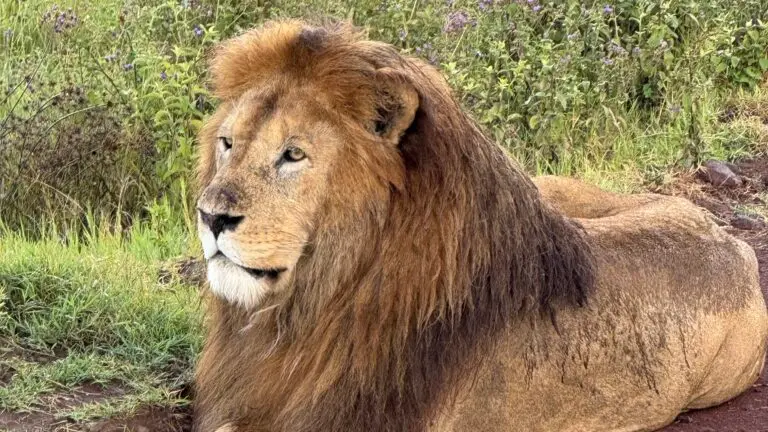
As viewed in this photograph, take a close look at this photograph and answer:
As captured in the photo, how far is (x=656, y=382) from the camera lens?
3.72 metres

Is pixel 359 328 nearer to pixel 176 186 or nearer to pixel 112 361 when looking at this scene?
pixel 112 361

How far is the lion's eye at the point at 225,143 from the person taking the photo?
3107 millimetres

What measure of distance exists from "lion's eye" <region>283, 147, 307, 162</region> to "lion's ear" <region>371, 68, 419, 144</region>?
186mm

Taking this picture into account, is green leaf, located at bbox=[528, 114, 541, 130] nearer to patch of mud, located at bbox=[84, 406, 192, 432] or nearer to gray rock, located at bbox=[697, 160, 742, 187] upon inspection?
gray rock, located at bbox=[697, 160, 742, 187]

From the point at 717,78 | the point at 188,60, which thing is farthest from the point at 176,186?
the point at 717,78

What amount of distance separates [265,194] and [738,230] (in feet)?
12.1

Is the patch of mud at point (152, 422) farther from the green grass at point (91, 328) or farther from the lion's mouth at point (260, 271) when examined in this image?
the lion's mouth at point (260, 271)

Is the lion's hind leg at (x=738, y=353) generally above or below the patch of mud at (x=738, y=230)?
above

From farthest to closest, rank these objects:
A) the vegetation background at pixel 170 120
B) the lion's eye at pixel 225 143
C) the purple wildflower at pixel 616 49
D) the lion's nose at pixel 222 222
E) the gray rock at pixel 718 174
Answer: the purple wildflower at pixel 616 49
the gray rock at pixel 718 174
the vegetation background at pixel 170 120
the lion's eye at pixel 225 143
the lion's nose at pixel 222 222

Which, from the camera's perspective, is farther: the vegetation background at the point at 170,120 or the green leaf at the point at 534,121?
the green leaf at the point at 534,121

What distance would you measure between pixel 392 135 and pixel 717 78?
5.35 m

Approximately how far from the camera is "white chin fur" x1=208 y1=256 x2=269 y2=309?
2.89 metres

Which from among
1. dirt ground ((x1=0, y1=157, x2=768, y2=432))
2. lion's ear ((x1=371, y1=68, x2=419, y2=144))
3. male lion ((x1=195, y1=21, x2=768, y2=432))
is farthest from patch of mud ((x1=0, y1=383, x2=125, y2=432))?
lion's ear ((x1=371, y1=68, x2=419, y2=144))

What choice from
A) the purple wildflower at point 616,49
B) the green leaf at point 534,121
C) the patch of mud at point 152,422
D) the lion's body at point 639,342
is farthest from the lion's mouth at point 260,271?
the purple wildflower at point 616,49
